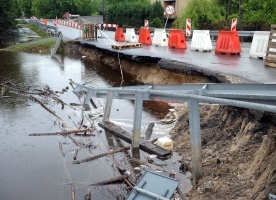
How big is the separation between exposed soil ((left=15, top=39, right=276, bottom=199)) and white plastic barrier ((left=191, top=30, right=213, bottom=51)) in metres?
6.58

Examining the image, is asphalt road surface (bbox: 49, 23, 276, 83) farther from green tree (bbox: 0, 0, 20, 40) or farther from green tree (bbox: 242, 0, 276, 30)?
green tree (bbox: 0, 0, 20, 40)

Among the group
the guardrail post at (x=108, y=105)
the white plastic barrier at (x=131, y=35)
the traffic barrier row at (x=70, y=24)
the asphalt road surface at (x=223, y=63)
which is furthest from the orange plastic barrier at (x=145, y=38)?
the traffic barrier row at (x=70, y=24)

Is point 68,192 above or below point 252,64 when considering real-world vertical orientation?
below

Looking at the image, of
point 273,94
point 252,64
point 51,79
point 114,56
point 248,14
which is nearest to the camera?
point 273,94

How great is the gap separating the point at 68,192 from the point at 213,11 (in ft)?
87.8

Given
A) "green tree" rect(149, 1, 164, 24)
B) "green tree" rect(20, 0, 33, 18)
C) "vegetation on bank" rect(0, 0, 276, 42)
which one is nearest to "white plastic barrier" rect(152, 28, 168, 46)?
"vegetation on bank" rect(0, 0, 276, 42)

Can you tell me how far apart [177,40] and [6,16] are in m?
26.9

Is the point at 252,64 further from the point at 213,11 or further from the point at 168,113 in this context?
the point at 213,11

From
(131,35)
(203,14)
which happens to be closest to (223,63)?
(131,35)

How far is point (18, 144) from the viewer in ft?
29.0

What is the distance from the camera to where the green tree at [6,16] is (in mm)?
37094

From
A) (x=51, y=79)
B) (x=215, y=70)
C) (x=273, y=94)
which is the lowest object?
(x=51, y=79)

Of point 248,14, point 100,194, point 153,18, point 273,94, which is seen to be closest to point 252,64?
point 273,94

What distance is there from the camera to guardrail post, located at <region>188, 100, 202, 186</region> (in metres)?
6.16
